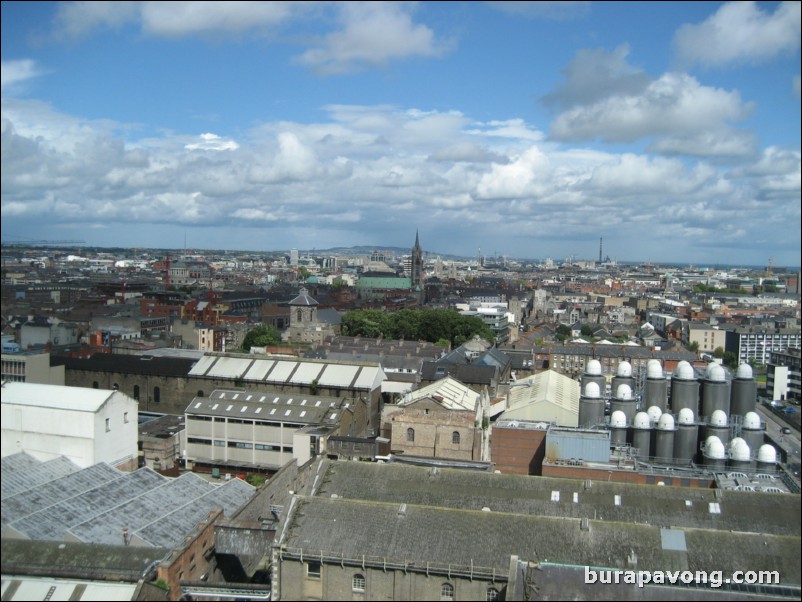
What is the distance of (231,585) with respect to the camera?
10625 millimetres

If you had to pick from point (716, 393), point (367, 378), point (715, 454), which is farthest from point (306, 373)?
point (715, 454)

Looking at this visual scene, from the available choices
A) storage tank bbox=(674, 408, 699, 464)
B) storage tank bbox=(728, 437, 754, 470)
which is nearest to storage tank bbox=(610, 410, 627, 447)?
storage tank bbox=(674, 408, 699, 464)

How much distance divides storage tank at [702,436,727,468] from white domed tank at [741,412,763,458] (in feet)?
5.00

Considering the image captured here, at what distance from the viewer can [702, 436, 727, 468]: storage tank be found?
18625mm

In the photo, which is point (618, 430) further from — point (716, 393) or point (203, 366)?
point (203, 366)

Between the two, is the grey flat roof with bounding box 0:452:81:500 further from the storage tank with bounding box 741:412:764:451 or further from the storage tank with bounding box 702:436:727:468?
the storage tank with bounding box 741:412:764:451

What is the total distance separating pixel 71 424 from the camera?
42.9 ft

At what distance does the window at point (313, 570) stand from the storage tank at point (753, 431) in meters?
14.2

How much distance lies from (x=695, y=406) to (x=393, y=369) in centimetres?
1676

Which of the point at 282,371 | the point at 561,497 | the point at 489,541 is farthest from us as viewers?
the point at 282,371

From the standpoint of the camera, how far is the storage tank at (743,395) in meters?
21.9

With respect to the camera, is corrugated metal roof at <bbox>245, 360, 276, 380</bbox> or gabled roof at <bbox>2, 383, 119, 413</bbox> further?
corrugated metal roof at <bbox>245, 360, 276, 380</bbox>

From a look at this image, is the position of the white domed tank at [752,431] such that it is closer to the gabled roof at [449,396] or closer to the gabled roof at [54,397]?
the gabled roof at [449,396]

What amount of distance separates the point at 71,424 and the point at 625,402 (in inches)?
657
